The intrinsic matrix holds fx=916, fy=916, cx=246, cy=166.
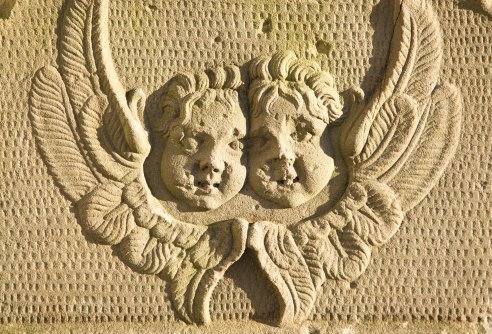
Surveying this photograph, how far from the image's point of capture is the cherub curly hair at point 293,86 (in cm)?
418

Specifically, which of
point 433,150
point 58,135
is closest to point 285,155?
point 433,150

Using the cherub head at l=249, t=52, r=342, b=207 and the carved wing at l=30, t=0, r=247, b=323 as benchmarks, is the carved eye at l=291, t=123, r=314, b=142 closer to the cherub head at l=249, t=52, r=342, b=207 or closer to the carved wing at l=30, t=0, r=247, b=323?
the cherub head at l=249, t=52, r=342, b=207

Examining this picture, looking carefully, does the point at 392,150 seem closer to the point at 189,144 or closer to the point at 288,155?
the point at 288,155

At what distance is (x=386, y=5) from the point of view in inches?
171

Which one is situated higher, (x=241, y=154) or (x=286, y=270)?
(x=241, y=154)

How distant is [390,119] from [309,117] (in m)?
0.38

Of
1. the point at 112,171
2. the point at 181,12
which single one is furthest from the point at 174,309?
the point at 181,12

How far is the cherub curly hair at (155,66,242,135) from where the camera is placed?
418cm

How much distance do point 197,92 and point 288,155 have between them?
20.0 inches

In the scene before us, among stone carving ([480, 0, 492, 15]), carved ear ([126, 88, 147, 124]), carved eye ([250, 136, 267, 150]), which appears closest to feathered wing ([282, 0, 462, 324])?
stone carving ([480, 0, 492, 15])

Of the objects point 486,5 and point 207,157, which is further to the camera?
point 486,5

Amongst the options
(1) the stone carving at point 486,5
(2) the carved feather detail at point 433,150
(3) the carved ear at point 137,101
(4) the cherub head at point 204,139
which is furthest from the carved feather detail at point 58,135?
(1) the stone carving at point 486,5

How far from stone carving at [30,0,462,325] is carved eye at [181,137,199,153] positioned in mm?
11

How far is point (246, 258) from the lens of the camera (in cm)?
421
